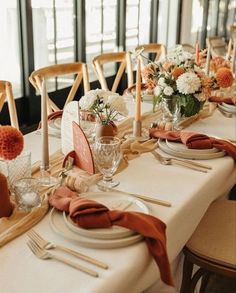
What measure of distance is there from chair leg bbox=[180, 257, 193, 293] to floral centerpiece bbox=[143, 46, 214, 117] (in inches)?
25.4

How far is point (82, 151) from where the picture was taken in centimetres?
134

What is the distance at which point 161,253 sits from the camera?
97 centimetres

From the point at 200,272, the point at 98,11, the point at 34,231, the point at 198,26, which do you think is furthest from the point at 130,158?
the point at 198,26

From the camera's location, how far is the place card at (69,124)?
138 centimetres

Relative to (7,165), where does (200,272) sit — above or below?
below

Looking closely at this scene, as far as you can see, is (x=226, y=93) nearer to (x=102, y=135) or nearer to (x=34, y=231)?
(x=102, y=135)

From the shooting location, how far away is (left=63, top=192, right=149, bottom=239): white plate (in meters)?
0.98

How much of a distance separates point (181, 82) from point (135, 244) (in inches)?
35.8

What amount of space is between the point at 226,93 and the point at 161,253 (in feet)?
5.61

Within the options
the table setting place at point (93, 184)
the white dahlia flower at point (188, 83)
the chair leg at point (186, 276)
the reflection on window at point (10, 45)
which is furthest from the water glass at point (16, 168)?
the reflection on window at point (10, 45)

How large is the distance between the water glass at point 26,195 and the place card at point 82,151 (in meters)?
0.22

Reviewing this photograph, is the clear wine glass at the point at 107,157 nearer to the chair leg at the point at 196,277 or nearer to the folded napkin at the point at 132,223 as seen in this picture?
the folded napkin at the point at 132,223

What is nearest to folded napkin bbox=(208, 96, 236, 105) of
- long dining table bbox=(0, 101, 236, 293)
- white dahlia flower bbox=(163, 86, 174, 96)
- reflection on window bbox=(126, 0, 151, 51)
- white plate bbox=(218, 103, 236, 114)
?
white plate bbox=(218, 103, 236, 114)

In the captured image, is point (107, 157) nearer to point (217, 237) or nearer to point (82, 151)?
point (82, 151)
